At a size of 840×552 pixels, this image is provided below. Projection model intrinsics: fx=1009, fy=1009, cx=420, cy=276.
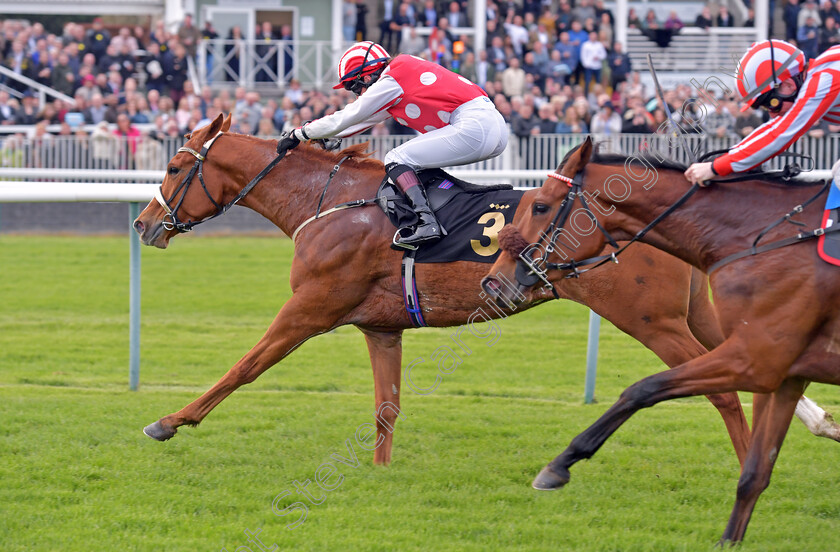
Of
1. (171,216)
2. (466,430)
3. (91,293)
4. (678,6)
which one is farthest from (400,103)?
(678,6)

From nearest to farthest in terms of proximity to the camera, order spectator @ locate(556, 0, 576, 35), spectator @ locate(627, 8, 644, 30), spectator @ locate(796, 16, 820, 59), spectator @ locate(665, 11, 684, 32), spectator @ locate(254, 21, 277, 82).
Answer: spectator @ locate(796, 16, 820, 59) < spectator @ locate(556, 0, 576, 35) < spectator @ locate(254, 21, 277, 82) < spectator @ locate(665, 11, 684, 32) < spectator @ locate(627, 8, 644, 30)

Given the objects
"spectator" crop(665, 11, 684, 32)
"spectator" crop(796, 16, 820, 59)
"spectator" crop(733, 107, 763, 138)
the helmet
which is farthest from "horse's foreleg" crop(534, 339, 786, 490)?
"spectator" crop(665, 11, 684, 32)

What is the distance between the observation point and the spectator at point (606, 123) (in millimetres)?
15291

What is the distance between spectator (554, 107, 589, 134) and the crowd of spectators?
0.02m

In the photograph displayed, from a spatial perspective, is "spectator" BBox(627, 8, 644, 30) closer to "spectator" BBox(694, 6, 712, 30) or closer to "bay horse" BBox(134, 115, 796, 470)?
"spectator" BBox(694, 6, 712, 30)

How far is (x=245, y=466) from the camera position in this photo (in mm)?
5055

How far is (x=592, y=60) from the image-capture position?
18250mm

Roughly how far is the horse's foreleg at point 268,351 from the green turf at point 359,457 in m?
0.24

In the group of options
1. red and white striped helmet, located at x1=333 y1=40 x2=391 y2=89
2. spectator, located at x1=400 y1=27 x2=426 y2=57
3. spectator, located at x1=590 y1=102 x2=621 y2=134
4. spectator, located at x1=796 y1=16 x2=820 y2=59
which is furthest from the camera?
spectator, located at x1=796 y1=16 x2=820 y2=59

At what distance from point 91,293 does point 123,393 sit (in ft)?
14.8

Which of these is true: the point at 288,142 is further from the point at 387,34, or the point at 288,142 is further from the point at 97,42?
the point at 387,34

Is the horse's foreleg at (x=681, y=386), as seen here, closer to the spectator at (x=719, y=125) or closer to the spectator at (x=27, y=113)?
the spectator at (x=719, y=125)

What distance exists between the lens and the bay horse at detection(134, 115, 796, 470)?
4.82 meters

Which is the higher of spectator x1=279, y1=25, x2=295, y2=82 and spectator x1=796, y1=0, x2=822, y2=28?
spectator x1=796, y1=0, x2=822, y2=28
